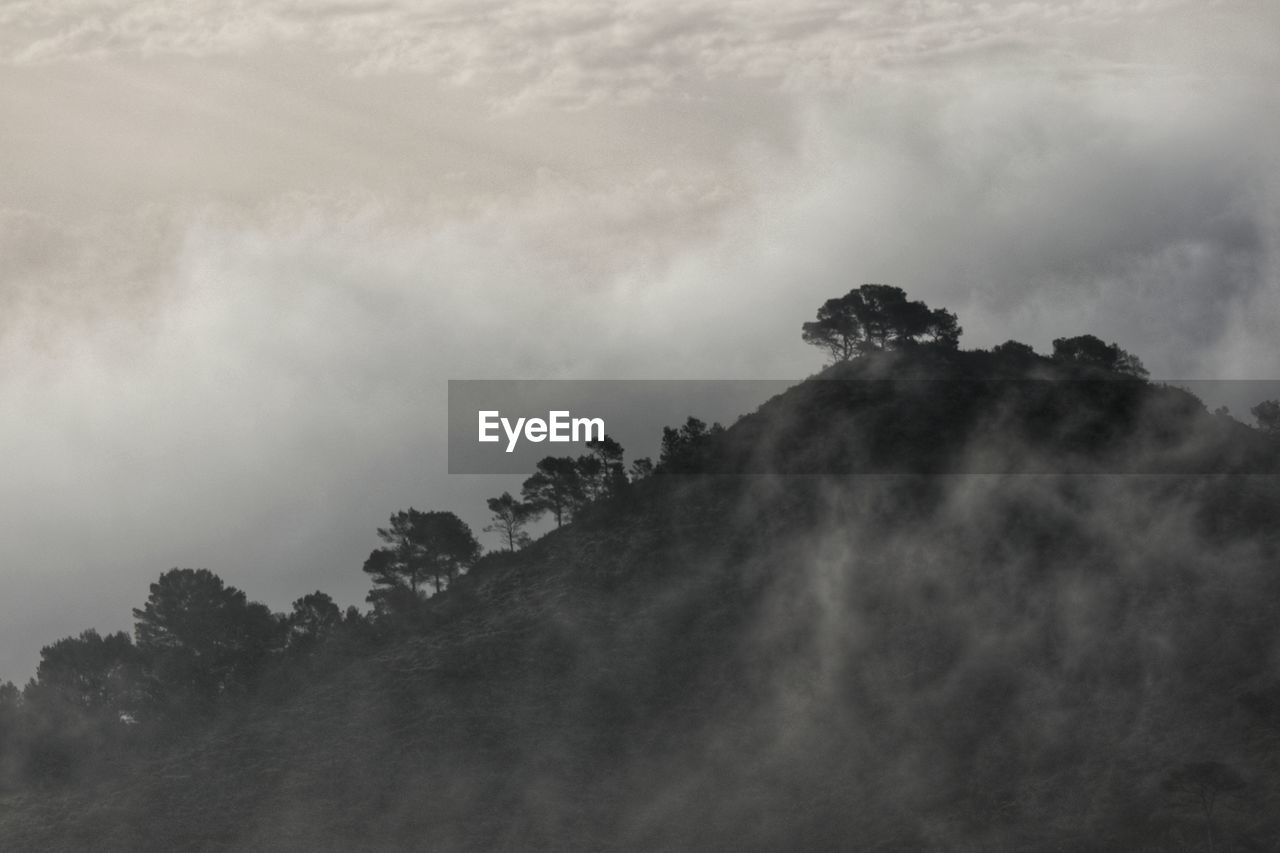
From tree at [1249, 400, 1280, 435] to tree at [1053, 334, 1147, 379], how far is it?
23093 millimetres

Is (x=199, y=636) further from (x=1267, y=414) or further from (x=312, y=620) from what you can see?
(x=1267, y=414)

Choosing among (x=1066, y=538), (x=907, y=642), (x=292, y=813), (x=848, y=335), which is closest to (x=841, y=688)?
(x=907, y=642)

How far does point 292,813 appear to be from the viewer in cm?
9544

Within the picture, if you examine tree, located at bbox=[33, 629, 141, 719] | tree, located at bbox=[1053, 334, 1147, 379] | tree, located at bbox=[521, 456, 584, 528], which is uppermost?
tree, located at bbox=[1053, 334, 1147, 379]

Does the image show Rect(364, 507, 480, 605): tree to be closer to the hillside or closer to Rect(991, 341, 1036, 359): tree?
the hillside

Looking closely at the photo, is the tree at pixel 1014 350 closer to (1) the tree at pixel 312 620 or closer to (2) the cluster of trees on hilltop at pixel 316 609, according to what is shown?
(2) the cluster of trees on hilltop at pixel 316 609

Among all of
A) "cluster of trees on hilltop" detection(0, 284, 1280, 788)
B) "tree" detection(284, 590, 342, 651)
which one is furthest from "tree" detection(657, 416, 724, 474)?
"tree" detection(284, 590, 342, 651)

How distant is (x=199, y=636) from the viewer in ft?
433

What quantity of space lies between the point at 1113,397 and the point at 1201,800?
53602mm

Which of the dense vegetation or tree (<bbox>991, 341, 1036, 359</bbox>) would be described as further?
tree (<bbox>991, 341, 1036, 359</bbox>)

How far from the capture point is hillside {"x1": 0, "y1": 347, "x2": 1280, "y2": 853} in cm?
8612

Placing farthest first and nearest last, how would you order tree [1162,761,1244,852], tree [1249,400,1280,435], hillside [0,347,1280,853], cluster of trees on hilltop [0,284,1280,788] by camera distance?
tree [1249,400,1280,435]
cluster of trees on hilltop [0,284,1280,788]
hillside [0,347,1280,853]
tree [1162,761,1244,852]

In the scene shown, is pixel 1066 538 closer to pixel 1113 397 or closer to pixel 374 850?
pixel 1113 397

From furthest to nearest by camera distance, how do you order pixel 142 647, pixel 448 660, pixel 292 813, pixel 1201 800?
pixel 142 647 < pixel 448 660 < pixel 292 813 < pixel 1201 800
